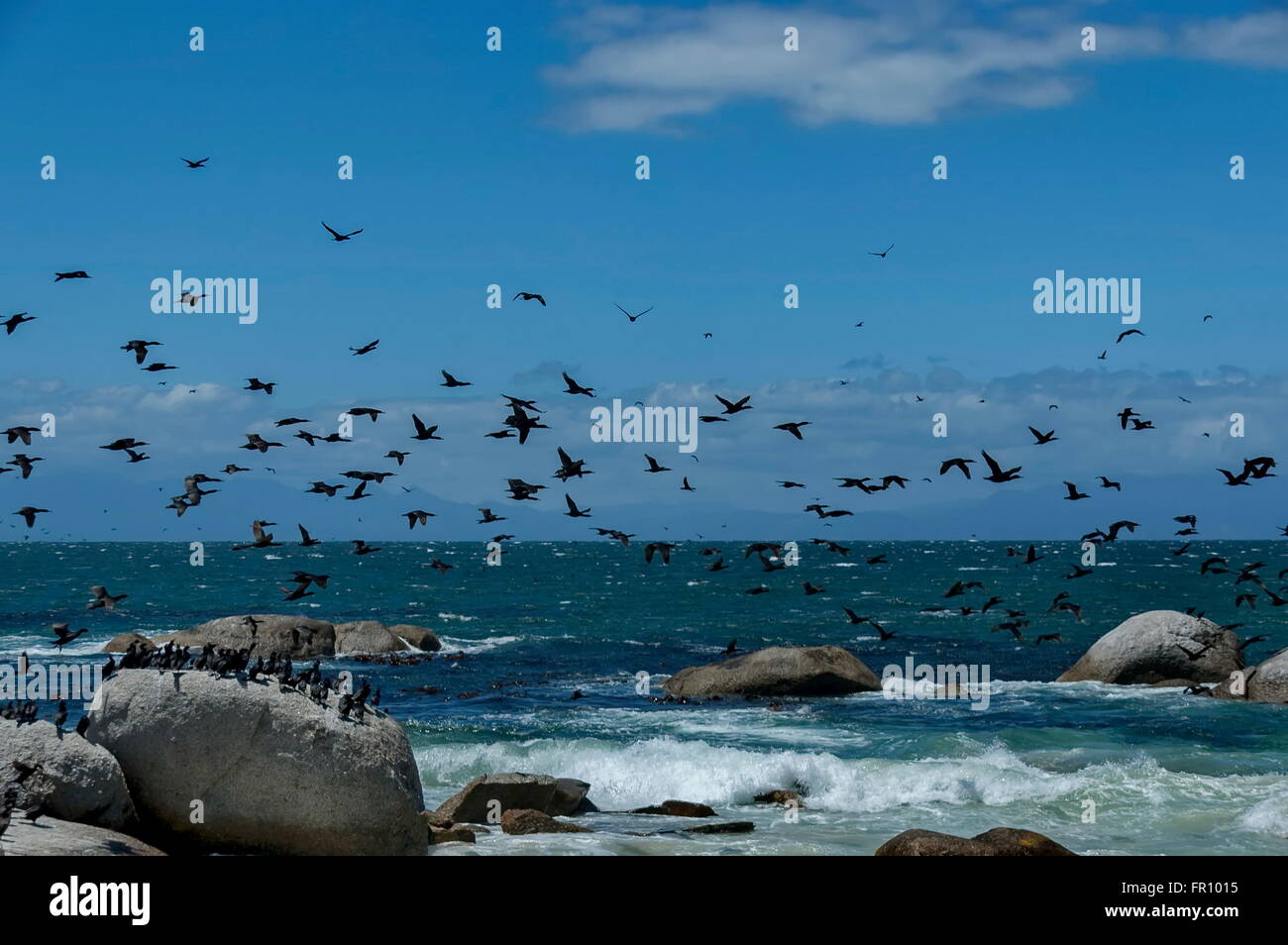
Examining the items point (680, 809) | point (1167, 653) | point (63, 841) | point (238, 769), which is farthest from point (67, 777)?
point (1167, 653)

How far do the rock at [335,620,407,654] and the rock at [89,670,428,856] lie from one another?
34.7m

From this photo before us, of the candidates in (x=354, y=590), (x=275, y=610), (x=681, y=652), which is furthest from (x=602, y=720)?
(x=354, y=590)

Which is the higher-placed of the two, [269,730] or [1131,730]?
[269,730]

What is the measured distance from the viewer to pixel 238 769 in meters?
17.8

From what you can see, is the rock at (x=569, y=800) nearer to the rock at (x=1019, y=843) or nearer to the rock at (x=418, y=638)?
the rock at (x=1019, y=843)

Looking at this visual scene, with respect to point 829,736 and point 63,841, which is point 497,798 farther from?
point 829,736

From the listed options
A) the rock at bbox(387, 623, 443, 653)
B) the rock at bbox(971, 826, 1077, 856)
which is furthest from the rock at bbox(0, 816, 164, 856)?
the rock at bbox(387, 623, 443, 653)

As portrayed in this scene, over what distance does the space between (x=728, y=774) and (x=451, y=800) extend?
277 inches

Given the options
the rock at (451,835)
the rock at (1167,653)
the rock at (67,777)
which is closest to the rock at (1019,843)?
the rock at (451,835)

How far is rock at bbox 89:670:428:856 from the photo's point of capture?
17656mm

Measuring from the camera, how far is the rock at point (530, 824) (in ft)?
70.2

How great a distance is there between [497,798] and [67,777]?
7.75 meters
